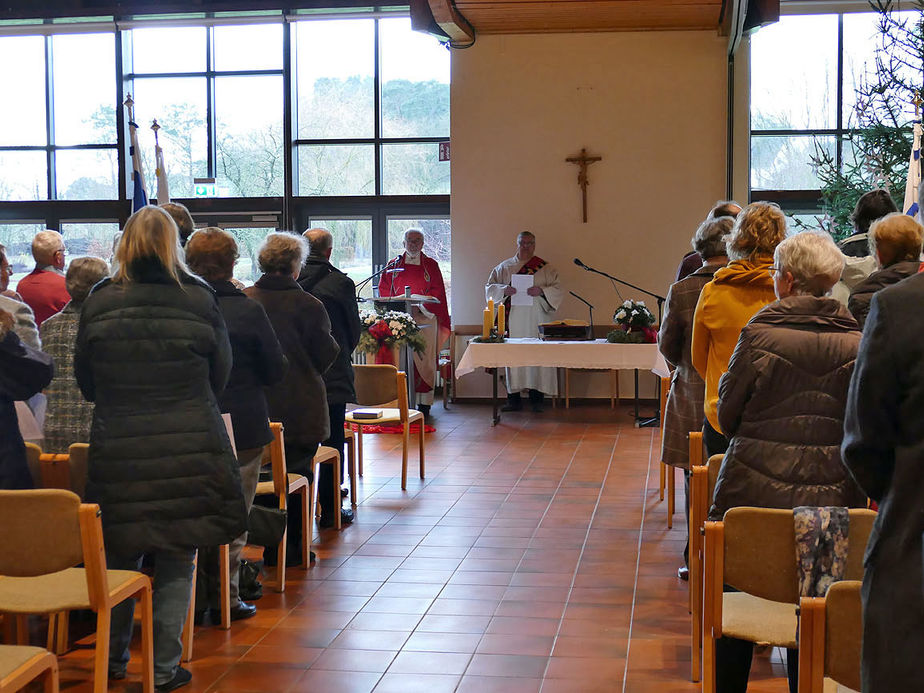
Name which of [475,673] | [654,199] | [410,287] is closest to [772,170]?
[654,199]

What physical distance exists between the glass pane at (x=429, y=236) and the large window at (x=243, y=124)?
0.05 m

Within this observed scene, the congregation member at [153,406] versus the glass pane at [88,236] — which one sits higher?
the glass pane at [88,236]

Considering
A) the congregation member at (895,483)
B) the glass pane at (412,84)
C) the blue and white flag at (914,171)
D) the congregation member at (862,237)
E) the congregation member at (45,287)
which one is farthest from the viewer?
the glass pane at (412,84)

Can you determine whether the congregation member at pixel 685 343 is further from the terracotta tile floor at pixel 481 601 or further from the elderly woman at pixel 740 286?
the terracotta tile floor at pixel 481 601

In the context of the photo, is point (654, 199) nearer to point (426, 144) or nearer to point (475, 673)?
point (426, 144)

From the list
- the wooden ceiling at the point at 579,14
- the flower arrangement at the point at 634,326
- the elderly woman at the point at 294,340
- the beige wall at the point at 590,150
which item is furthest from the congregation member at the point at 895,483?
the beige wall at the point at 590,150

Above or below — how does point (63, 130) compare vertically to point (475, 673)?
above

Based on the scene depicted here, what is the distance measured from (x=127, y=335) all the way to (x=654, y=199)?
26.9 feet

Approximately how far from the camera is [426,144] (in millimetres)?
12156

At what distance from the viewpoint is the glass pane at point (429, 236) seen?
12.3m

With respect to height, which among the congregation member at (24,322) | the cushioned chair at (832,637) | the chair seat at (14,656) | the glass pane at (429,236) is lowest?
the chair seat at (14,656)

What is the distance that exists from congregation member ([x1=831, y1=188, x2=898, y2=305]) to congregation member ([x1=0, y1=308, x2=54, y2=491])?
3.65m

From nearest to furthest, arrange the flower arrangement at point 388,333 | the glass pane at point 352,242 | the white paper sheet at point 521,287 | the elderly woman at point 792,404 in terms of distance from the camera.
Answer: the elderly woman at point 792,404, the flower arrangement at point 388,333, the white paper sheet at point 521,287, the glass pane at point 352,242

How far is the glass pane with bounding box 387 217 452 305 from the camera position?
12289 mm
